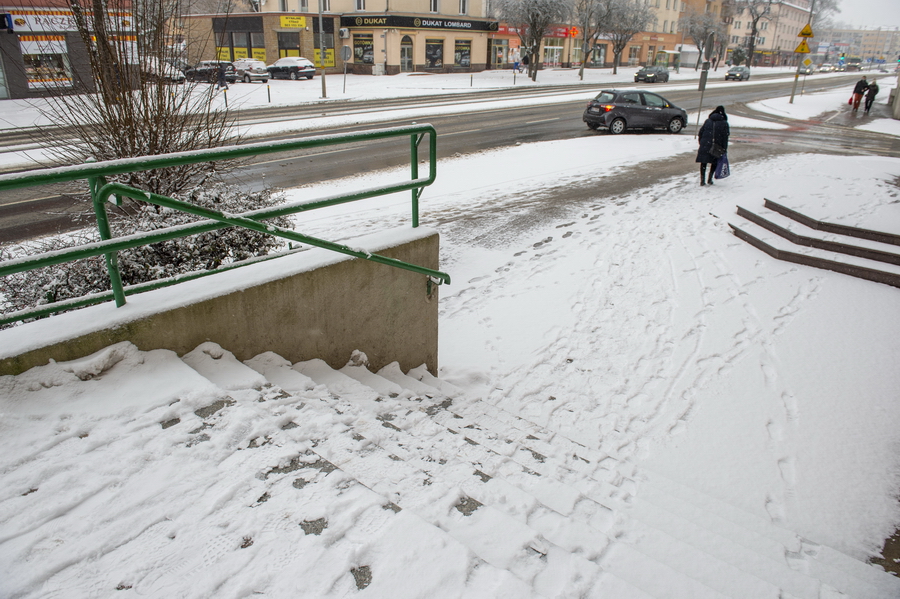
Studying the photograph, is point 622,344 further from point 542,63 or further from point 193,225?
point 542,63

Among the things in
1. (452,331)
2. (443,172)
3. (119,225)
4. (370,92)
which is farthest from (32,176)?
(370,92)

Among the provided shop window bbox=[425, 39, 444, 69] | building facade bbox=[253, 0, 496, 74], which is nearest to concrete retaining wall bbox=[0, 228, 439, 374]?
building facade bbox=[253, 0, 496, 74]

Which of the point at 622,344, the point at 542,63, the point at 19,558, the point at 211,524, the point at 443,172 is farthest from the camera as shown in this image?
the point at 542,63

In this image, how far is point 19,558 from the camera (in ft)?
6.44

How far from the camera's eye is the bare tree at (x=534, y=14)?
4269 centimetres

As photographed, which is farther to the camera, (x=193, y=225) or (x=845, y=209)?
(x=845, y=209)

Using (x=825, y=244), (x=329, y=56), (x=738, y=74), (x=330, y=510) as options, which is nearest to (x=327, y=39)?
(x=329, y=56)

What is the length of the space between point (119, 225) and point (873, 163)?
15910mm

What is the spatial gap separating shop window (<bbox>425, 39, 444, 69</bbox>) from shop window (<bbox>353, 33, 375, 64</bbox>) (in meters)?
4.79

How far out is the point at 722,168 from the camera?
11.8m

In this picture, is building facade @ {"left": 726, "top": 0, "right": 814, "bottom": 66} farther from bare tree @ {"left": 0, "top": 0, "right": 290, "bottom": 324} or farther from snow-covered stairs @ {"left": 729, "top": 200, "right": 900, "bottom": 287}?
bare tree @ {"left": 0, "top": 0, "right": 290, "bottom": 324}

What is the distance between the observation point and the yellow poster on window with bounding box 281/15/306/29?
151 feet

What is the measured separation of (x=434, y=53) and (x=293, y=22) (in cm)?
1193

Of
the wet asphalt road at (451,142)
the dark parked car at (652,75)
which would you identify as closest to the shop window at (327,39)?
the wet asphalt road at (451,142)
